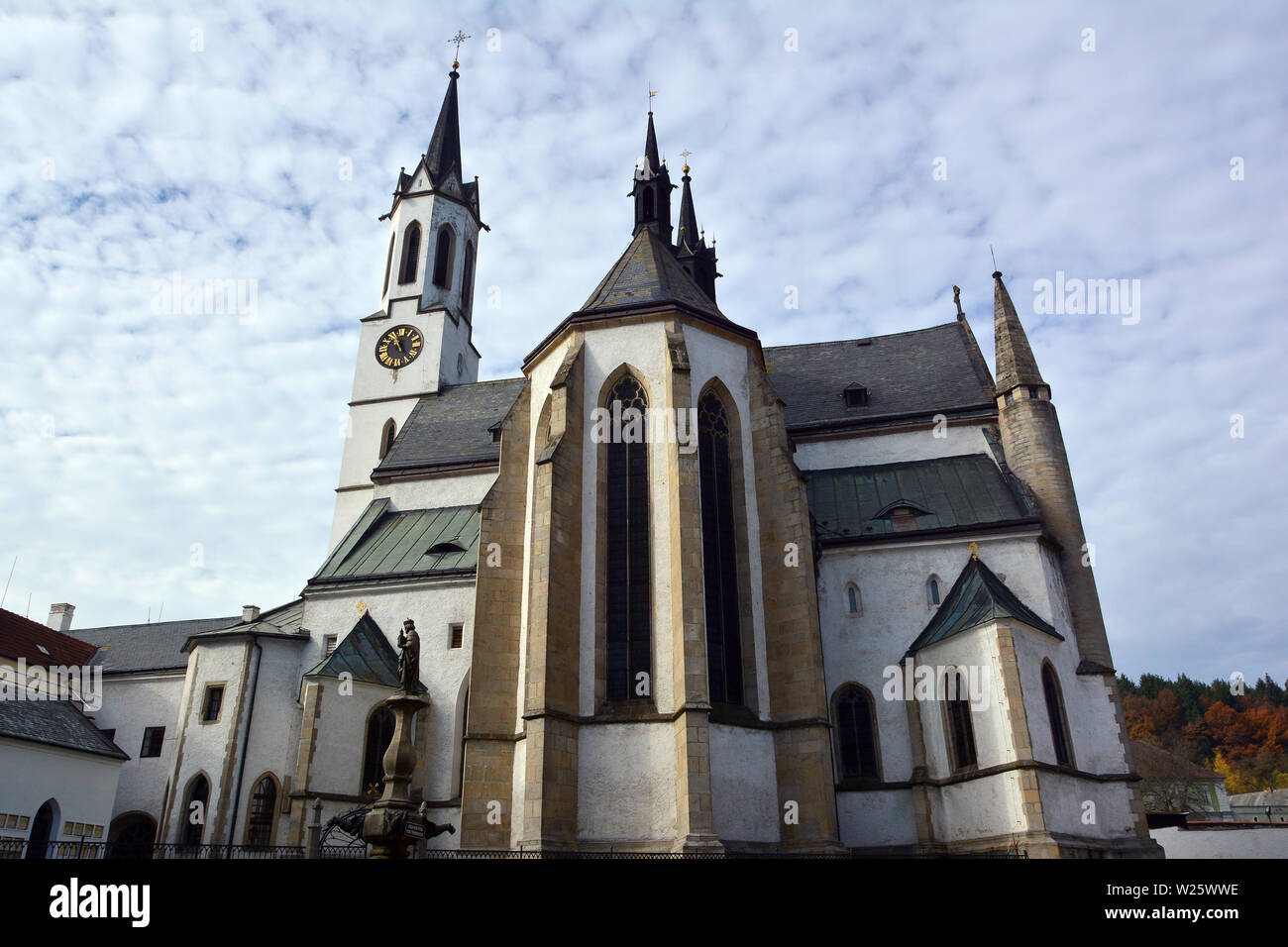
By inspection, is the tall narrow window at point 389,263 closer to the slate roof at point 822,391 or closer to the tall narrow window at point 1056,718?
the slate roof at point 822,391

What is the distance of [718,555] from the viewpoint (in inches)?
802

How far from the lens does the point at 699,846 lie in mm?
16203

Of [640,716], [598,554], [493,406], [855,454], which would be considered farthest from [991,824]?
[493,406]

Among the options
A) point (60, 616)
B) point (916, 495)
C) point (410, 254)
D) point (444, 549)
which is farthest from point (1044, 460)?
point (60, 616)

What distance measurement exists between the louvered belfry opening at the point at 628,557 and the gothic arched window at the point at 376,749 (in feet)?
23.3

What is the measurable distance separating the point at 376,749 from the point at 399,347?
59.6 ft

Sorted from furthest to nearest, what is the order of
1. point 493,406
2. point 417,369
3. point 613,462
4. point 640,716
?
point 417,369
point 493,406
point 613,462
point 640,716

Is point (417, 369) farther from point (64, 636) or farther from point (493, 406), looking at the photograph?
point (64, 636)

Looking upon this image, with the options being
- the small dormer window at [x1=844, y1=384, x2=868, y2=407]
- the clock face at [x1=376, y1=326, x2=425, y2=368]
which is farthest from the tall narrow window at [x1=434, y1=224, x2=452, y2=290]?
the small dormer window at [x1=844, y1=384, x2=868, y2=407]

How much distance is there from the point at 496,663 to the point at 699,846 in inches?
239

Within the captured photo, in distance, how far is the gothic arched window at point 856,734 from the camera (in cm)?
2189

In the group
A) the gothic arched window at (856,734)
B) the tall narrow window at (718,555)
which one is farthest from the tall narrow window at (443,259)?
the gothic arched window at (856,734)

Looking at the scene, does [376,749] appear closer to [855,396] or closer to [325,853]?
[325,853]

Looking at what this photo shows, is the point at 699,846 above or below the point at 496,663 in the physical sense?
below
